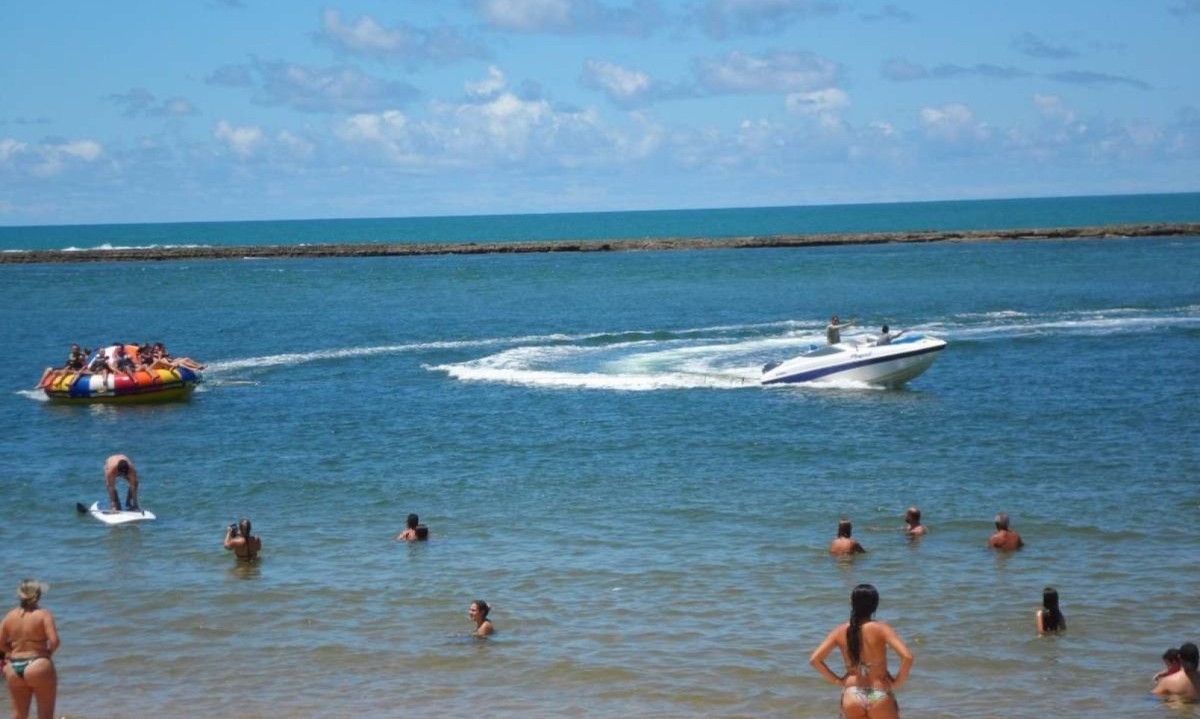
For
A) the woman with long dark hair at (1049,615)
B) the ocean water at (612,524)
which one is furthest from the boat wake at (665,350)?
the woman with long dark hair at (1049,615)

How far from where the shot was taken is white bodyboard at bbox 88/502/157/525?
80.4 feet

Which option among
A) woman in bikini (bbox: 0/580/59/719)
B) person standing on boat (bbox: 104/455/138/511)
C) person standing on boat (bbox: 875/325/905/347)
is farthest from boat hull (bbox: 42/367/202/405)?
woman in bikini (bbox: 0/580/59/719)

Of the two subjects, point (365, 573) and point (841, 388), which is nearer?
point (365, 573)

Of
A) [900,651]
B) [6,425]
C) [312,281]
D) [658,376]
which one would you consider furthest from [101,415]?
[312,281]

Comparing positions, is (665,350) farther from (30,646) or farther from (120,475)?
(30,646)

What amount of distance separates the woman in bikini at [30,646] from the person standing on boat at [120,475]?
11.8 m

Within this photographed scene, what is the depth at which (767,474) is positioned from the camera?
27375 mm

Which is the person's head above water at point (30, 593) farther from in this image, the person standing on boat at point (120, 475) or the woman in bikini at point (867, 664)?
the person standing on boat at point (120, 475)

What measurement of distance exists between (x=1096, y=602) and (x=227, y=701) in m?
10.9

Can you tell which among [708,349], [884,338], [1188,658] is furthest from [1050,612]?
[708,349]

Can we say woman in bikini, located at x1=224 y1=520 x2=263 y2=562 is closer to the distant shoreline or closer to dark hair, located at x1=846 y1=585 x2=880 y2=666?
dark hair, located at x1=846 y1=585 x2=880 y2=666

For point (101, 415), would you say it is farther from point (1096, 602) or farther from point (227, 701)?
point (1096, 602)

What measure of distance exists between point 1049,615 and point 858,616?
7.00m

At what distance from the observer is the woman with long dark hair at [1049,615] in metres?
17.2
